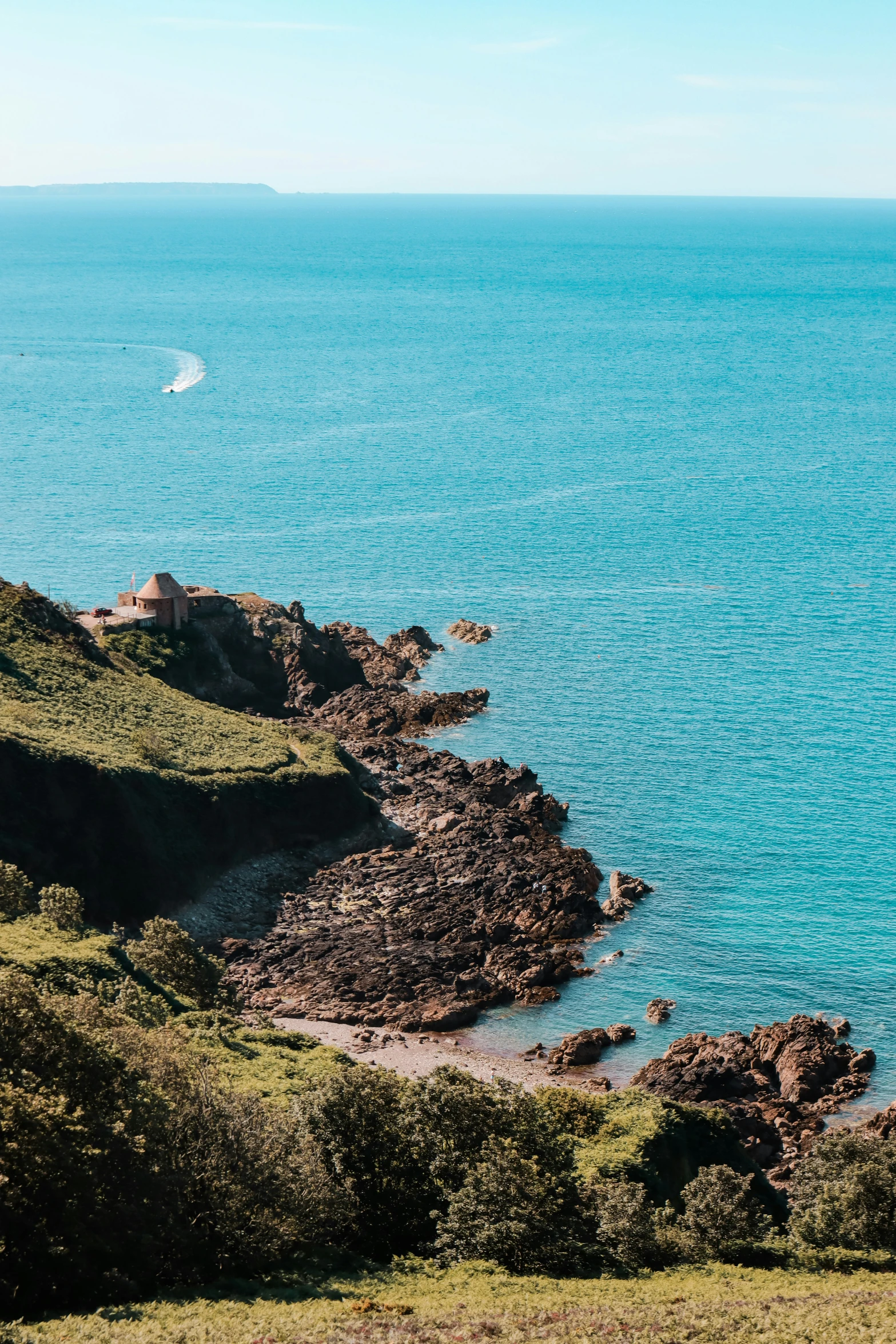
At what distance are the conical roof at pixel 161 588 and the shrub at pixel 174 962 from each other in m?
39.6

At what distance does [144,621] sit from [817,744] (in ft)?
164

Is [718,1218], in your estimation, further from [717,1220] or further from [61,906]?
[61,906]

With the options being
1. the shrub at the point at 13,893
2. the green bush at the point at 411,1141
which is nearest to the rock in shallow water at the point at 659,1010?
the green bush at the point at 411,1141

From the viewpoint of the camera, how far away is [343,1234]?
41.1 meters

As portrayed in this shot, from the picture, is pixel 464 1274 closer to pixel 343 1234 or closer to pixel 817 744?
pixel 343 1234

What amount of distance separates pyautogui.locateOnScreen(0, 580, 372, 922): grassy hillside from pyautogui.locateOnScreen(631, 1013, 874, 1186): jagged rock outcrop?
1111 inches

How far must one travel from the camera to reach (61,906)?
192 feet

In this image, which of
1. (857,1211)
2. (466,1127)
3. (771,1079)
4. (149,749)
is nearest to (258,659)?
(149,749)

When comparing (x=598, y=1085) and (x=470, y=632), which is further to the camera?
(x=470, y=632)

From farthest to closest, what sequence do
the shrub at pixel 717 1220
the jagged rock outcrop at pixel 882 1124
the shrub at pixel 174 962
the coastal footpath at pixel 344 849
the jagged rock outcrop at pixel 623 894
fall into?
the jagged rock outcrop at pixel 623 894 < the coastal footpath at pixel 344 849 < the shrub at pixel 174 962 < the jagged rock outcrop at pixel 882 1124 < the shrub at pixel 717 1220

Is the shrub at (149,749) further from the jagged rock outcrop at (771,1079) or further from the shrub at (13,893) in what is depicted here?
the jagged rock outcrop at (771,1079)

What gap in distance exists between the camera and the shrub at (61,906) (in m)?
58.1

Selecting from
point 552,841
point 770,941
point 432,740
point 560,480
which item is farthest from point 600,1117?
point 560,480

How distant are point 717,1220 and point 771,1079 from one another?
60.6 feet
